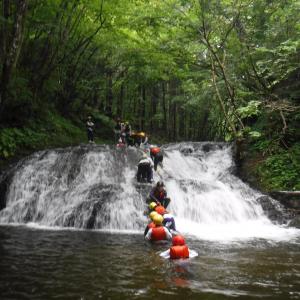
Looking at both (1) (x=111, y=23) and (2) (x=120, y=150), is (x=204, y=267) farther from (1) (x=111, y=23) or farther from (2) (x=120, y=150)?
(1) (x=111, y=23)

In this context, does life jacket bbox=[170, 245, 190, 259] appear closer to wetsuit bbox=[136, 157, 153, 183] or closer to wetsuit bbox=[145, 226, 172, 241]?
wetsuit bbox=[145, 226, 172, 241]

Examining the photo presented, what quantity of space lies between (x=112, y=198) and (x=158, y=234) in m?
4.46

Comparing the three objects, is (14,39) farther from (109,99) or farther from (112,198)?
(109,99)

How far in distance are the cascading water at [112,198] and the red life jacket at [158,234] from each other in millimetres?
1920

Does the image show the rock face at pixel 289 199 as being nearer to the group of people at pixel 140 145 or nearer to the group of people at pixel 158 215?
the group of people at pixel 158 215

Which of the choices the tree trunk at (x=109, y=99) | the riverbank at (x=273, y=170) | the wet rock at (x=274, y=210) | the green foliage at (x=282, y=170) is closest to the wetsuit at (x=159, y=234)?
the wet rock at (x=274, y=210)

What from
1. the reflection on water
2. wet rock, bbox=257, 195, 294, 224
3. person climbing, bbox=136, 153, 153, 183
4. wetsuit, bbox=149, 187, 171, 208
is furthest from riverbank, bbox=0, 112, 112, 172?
wet rock, bbox=257, 195, 294, 224

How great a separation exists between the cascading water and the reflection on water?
2550 mm

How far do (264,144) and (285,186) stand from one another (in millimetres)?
3732

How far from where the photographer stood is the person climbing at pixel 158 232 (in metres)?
10.4

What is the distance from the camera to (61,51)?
22375mm

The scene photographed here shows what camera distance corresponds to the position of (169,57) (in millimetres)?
23156

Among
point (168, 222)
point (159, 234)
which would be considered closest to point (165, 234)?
point (159, 234)

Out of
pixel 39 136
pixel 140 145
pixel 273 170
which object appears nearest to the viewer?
pixel 273 170
